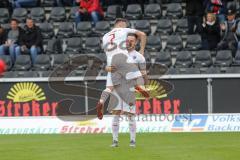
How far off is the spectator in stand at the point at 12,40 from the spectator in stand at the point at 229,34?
20.5ft

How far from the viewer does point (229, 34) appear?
2216cm

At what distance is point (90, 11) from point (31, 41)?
94.7 inches

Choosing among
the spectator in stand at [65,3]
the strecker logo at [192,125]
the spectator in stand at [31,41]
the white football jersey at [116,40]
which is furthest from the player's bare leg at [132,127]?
the spectator in stand at [65,3]

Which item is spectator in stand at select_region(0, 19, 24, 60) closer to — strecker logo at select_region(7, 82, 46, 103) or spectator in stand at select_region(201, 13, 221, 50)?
strecker logo at select_region(7, 82, 46, 103)

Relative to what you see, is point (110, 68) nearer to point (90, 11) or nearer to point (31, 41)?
point (31, 41)

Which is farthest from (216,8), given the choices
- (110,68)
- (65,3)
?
(110,68)

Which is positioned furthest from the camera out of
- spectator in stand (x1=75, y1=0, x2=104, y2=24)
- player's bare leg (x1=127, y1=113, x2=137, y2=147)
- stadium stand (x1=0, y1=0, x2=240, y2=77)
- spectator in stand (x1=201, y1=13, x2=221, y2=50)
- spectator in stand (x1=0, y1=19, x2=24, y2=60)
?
spectator in stand (x1=75, y1=0, x2=104, y2=24)

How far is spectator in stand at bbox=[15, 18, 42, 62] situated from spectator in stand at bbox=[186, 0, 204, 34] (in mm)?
4718

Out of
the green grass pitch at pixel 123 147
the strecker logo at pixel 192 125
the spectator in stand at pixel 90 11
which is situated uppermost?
the spectator in stand at pixel 90 11

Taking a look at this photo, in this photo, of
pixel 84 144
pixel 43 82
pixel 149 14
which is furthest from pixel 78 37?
pixel 84 144

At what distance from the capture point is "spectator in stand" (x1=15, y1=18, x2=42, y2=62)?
22731mm

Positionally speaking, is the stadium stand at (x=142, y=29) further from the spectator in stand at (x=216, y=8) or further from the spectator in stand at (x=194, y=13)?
the spectator in stand at (x=216, y=8)

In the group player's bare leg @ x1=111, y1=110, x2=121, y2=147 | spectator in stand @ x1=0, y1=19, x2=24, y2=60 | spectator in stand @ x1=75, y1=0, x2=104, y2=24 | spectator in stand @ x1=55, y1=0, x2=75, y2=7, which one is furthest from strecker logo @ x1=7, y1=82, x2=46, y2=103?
player's bare leg @ x1=111, y1=110, x2=121, y2=147

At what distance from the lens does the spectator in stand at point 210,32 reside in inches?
872
